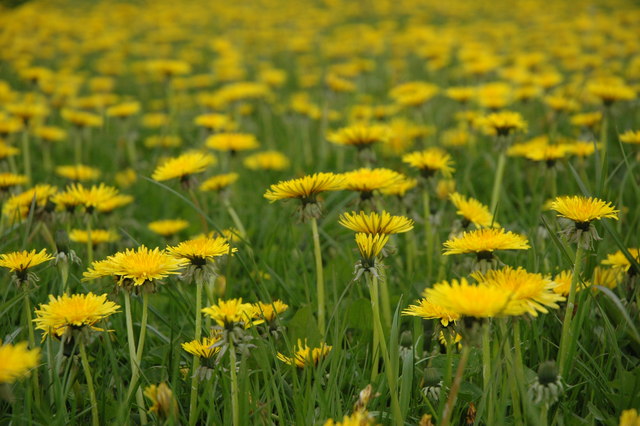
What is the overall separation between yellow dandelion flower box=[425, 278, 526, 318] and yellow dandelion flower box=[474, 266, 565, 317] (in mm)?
31

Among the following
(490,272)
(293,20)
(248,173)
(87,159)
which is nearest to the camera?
(490,272)

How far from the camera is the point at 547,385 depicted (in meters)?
1.13

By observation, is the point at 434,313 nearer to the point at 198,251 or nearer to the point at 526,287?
the point at 526,287

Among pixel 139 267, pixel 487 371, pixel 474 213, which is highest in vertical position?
pixel 139 267

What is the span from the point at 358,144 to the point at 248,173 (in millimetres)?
1602

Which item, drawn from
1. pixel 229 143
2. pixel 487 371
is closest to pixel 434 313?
pixel 487 371

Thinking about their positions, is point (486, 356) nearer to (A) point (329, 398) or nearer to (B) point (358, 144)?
(A) point (329, 398)

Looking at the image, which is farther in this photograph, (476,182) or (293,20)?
(293,20)

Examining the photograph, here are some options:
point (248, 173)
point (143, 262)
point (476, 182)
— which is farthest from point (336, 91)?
point (143, 262)

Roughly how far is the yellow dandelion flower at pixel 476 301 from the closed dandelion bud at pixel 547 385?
15 centimetres

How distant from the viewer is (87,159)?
13.0 feet

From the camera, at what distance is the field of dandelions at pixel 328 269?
129cm

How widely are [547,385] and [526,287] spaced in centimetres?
18

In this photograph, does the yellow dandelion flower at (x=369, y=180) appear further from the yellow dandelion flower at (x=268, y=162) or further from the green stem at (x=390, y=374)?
the yellow dandelion flower at (x=268, y=162)
